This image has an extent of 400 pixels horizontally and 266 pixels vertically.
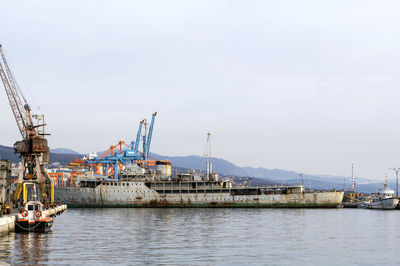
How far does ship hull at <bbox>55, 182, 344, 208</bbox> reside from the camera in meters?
108

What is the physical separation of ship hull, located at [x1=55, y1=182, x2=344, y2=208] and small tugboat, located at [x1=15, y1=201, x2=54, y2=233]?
62766mm

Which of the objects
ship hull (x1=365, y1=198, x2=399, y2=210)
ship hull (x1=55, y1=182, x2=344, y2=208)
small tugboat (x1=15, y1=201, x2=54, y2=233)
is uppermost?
small tugboat (x1=15, y1=201, x2=54, y2=233)

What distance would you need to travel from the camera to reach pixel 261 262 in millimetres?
32031

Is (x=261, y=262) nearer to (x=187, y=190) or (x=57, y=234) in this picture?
(x=57, y=234)

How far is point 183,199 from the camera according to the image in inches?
4313

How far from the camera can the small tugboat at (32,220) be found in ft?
151

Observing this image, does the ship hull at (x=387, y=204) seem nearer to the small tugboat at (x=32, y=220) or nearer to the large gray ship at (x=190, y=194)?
the large gray ship at (x=190, y=194)

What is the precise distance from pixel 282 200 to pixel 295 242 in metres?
66.2

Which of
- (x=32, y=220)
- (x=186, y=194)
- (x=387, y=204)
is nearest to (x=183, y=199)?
(x=186, y=194)

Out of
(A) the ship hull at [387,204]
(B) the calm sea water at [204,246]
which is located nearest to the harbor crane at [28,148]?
(B) the calm sea water at [204,246]

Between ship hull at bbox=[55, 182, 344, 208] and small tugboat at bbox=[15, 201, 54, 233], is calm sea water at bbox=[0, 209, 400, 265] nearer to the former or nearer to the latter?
small tugboat at bbox=[15, 201, 54, 233]

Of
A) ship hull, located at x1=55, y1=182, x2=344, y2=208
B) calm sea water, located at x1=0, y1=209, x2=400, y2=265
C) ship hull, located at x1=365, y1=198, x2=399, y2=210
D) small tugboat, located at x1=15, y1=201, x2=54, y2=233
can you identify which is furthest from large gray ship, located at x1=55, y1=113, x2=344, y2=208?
small tugboat, located at x1=15, y1=201, x2=54, y2=233

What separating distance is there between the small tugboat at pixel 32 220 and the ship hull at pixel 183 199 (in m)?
62.8

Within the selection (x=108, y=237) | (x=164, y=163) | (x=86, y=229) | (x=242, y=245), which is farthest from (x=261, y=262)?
(x=164, y=163)
